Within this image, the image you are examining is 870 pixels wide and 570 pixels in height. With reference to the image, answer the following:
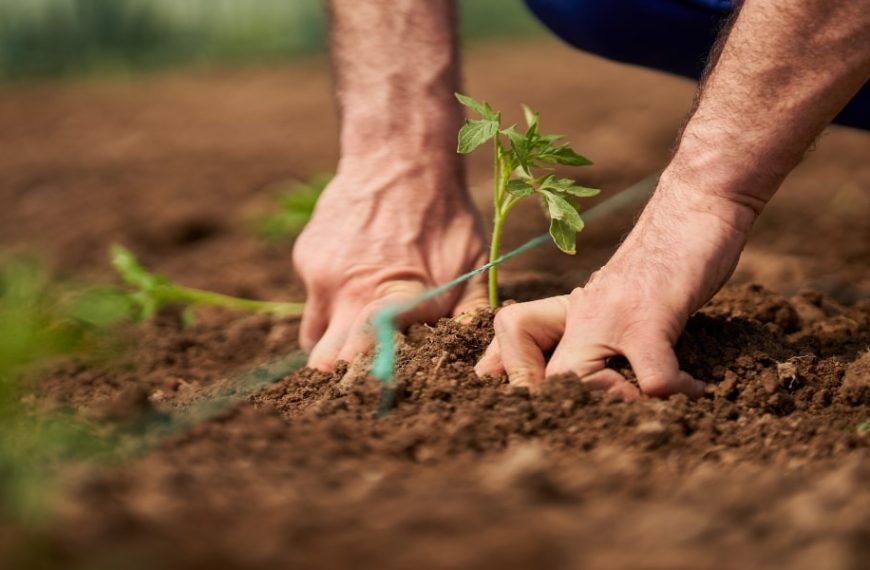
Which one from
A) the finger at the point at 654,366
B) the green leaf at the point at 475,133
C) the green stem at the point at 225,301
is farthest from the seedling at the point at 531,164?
the green stem at the point at 225,301

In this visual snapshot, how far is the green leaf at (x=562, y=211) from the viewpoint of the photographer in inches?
74.8

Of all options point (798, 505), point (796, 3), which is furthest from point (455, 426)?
point (796, 3)

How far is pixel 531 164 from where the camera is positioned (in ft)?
6.47

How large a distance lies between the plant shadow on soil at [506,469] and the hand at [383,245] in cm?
14

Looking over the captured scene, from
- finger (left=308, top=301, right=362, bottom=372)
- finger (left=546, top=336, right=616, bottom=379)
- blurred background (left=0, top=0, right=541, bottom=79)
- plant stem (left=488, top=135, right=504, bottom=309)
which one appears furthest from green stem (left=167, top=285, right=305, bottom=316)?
blurred background (left=0, top=0, right=541, bottom=79)

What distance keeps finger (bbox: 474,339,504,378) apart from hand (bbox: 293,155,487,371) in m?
0.26

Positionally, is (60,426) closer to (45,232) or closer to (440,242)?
(440,242)

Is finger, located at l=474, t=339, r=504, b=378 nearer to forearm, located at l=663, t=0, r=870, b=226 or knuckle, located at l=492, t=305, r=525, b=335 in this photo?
knuckle, located at l=492, t=305, r=525, b=335

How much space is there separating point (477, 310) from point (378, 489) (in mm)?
734

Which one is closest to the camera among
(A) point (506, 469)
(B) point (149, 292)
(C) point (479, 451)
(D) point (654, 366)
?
(A) point (506, 469)

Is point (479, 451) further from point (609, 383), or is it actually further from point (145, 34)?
point (145, 34)

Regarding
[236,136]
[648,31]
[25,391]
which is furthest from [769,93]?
[236,136]

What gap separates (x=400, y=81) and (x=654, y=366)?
0.92 metres

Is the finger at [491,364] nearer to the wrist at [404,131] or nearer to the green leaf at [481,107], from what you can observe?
the green leaf at [481,107]
